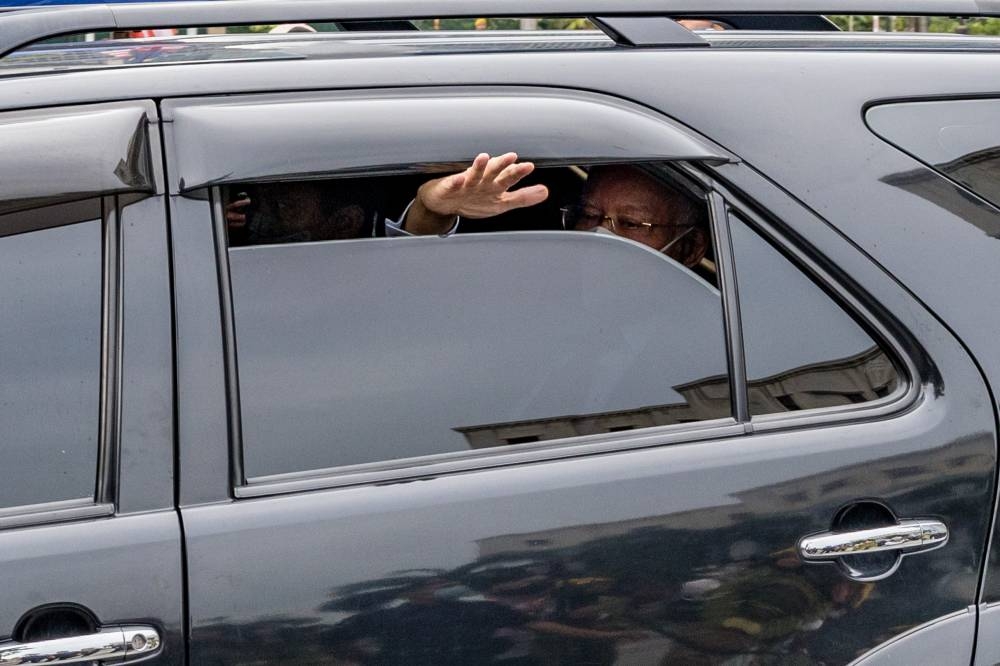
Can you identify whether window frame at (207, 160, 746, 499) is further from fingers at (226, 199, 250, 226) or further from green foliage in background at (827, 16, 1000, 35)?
green foliage in background at (827, 16, 1000, 35)

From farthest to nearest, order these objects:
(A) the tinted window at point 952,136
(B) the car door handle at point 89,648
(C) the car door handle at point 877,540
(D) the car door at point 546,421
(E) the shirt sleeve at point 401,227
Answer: (A) the tinted window at point 952,136 < (E) the shirt sleeve at point 401,227 < (C) the car door handle at point 877,540 < (D) the car door at point 546,421 < (B) the car door handle at point 89,648

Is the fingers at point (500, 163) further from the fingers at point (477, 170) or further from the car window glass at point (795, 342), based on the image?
Answer: the car window glass at point (795, 342)

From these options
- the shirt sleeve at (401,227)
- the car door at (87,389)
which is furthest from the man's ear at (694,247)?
the car door at (87,389)

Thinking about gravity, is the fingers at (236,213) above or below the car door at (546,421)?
above

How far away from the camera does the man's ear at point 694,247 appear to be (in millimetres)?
1794

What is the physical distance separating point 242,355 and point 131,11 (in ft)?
1.89

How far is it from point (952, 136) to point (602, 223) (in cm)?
59

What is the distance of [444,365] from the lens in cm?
166

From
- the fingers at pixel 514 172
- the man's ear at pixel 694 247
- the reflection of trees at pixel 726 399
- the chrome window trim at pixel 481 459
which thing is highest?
the fingers at pixel 514 172

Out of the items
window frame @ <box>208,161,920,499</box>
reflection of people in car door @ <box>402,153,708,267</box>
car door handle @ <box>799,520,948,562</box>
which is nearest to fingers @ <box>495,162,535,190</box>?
reflection of people in car door @ <box>402,153,708,267</box>

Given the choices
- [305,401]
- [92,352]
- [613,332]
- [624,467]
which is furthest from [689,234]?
[92,352]

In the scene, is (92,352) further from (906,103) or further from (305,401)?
(906,103)

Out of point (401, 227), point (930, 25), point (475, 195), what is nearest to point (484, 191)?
point (475, 195)

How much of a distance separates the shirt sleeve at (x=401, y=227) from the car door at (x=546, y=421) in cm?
2
